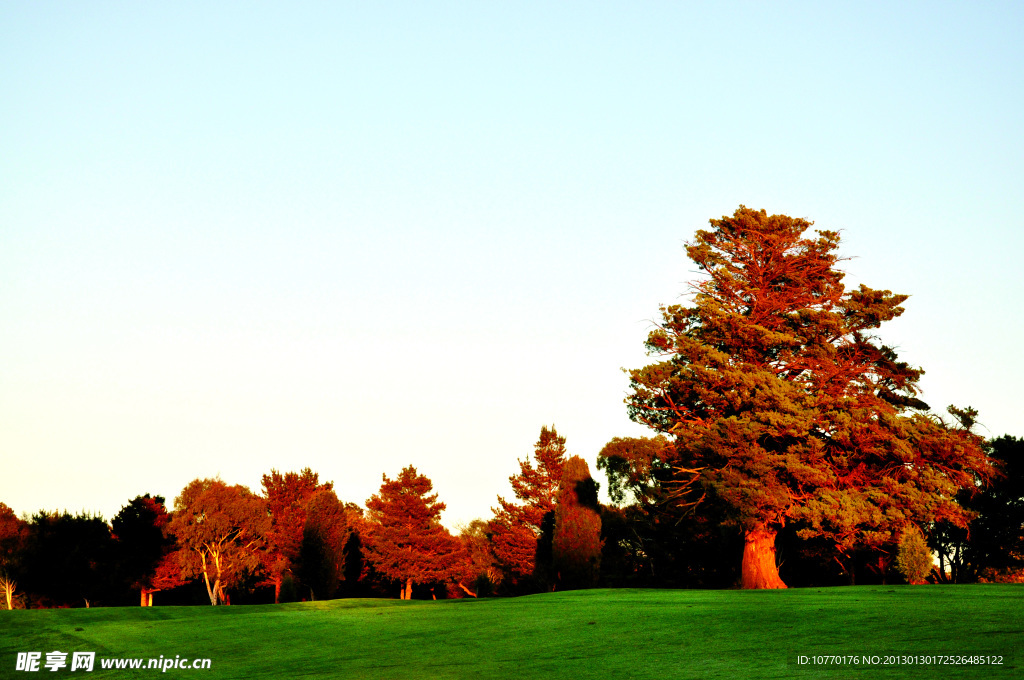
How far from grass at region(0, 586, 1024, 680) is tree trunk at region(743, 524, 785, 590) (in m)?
10.9

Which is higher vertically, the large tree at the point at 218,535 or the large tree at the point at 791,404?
the large tree at the point at 791,404

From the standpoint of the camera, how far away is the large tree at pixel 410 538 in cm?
6750

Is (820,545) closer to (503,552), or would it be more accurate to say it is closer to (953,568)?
(953,568)

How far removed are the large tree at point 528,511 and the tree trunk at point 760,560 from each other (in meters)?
33.2

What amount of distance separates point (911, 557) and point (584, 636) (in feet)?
65.9

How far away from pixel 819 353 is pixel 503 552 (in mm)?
38960

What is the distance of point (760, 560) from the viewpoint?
3081cm

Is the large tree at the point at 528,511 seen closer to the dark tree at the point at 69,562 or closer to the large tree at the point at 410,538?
the large tree at the point at 410,538

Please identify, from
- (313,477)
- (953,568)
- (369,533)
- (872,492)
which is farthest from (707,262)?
(313,477)

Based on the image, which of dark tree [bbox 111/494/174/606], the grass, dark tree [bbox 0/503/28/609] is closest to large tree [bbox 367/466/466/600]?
dark tree [bbox 111/494/174/606]

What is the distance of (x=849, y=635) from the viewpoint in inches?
424

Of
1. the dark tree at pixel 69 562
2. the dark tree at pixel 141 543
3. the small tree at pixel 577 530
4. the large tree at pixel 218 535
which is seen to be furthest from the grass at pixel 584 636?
the large tree at pixel 218 535

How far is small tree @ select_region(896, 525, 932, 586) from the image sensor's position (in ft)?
92.3

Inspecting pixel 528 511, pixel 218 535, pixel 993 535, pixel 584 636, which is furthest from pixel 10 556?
pixel 993 535
